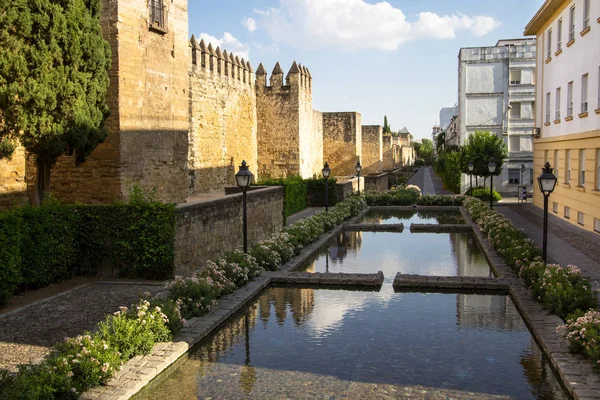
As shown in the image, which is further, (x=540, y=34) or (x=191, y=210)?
(x=540, y=34)

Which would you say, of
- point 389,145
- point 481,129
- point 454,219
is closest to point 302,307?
point 454,219

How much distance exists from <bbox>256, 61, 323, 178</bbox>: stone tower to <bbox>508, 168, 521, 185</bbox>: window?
13759 millimetres

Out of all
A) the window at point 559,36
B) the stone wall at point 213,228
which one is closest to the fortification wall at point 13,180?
the stone wall at point 213,228

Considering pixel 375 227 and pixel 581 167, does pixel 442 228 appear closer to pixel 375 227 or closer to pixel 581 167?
pixel 375 227

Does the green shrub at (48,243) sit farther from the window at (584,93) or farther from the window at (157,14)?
the window at (584,93)

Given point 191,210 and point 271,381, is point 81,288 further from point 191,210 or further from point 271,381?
point 271,381

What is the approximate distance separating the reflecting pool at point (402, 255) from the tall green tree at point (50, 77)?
532cm

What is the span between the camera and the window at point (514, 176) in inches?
1403

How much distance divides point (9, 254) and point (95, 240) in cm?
221

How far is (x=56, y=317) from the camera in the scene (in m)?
7.96

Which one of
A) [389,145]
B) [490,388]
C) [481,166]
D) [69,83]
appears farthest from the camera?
[389,145]

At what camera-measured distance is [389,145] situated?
5525 cm

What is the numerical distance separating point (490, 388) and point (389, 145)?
5021 centimetres

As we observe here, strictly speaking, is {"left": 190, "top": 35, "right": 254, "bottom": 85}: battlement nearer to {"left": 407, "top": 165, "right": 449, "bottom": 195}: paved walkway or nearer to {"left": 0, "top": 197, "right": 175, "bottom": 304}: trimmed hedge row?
{"left": 0, "top": 197, "right": 175, "bottom": 304}: trimmed hedge row
